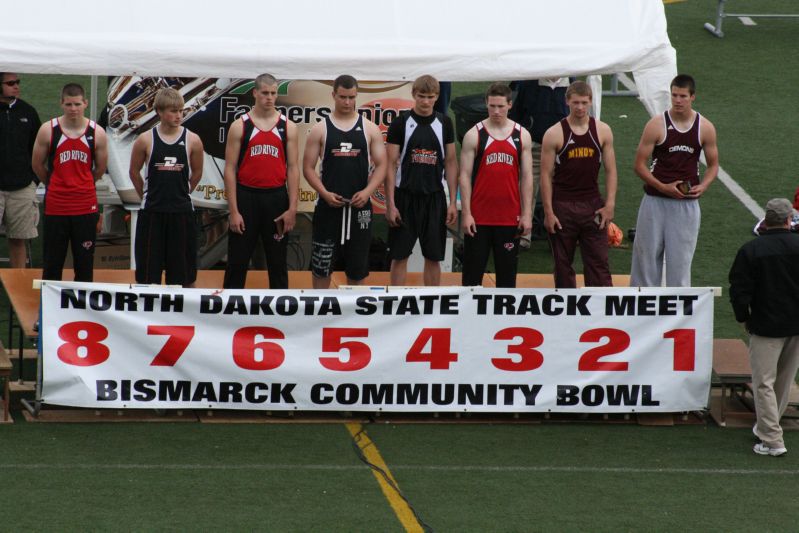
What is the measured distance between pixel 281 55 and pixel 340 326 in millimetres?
2271

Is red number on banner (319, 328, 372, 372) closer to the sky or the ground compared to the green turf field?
closer to the sky

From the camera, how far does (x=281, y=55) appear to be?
10031mm

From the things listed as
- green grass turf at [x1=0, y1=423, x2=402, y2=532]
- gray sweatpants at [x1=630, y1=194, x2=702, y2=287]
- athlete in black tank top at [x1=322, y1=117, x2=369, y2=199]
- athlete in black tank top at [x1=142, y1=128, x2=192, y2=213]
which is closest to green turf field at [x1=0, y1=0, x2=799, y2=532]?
green grass turf at [x1=0, y1=423, x2=402, y2=532]

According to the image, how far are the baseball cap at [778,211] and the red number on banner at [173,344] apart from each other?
3.83 meters

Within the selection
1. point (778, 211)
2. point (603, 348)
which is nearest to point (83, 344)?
point (603, 348)

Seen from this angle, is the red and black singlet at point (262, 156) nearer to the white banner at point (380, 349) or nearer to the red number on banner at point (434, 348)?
the white banner at point (380, 349)

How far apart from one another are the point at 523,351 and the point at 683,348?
1.11 metres

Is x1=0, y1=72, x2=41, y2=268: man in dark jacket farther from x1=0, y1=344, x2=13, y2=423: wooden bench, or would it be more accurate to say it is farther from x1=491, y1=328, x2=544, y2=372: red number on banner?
x1=491, y1=328, x2=544, y2=372: red number on banner

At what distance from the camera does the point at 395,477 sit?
26.8 feet

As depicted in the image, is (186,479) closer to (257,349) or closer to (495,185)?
(257,349)

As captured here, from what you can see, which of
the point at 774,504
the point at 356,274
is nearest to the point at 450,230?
the point at 356,274

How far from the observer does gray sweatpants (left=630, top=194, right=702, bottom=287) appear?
9984mm

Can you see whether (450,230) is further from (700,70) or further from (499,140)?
(700,70)

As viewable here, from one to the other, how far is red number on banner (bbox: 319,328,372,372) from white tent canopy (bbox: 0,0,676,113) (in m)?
2.16
